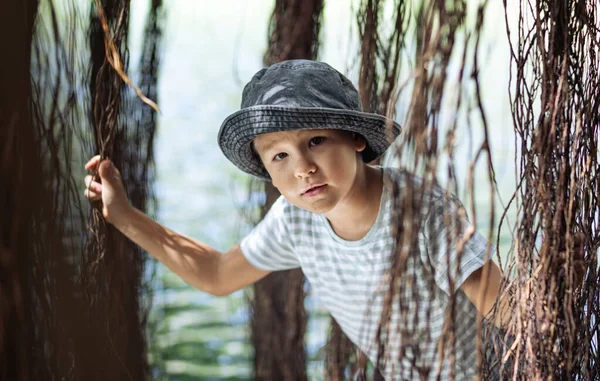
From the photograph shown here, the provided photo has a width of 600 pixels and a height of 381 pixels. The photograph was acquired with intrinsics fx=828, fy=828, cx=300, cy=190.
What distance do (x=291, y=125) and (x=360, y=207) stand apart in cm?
24

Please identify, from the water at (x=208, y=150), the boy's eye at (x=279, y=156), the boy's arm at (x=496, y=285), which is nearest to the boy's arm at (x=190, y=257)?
the boy's eye at (x=279, y=156)

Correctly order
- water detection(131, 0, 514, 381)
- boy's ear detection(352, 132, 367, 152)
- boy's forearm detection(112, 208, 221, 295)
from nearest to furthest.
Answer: boy's ear detection(352, 132, 367, 152)
boy's forearm detection(112, 208, 221, 295)
water detection(131, 0, 514, 381)

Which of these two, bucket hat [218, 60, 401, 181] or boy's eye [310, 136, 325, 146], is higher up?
bucket hat [218, 60, 401, 181]

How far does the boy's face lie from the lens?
1258 millimetres

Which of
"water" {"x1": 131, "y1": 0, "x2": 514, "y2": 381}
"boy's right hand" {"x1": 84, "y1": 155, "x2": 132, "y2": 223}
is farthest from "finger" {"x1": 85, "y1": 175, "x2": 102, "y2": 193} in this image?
"water" {"x1": 131, "y1": 0, "x2": 514, "y2": 381}

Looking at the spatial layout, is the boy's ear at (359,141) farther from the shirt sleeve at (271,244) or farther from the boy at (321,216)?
the shirt sleeve at (271,244)

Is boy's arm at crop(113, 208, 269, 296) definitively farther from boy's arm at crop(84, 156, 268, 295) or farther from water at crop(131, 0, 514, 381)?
water at crop(131, 0, 514, 381)

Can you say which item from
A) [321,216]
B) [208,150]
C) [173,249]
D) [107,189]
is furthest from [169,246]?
[208,150]

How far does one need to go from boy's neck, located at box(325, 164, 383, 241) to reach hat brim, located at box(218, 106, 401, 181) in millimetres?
44

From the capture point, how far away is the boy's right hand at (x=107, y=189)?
1.41 m

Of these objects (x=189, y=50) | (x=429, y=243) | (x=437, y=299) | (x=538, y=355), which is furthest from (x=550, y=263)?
(x=189, y=50)

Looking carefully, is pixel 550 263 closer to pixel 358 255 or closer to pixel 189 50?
pixel 358 255

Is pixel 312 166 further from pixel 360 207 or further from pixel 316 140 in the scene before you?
pixel 360 207

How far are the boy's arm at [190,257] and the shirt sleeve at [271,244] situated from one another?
0.02 m
